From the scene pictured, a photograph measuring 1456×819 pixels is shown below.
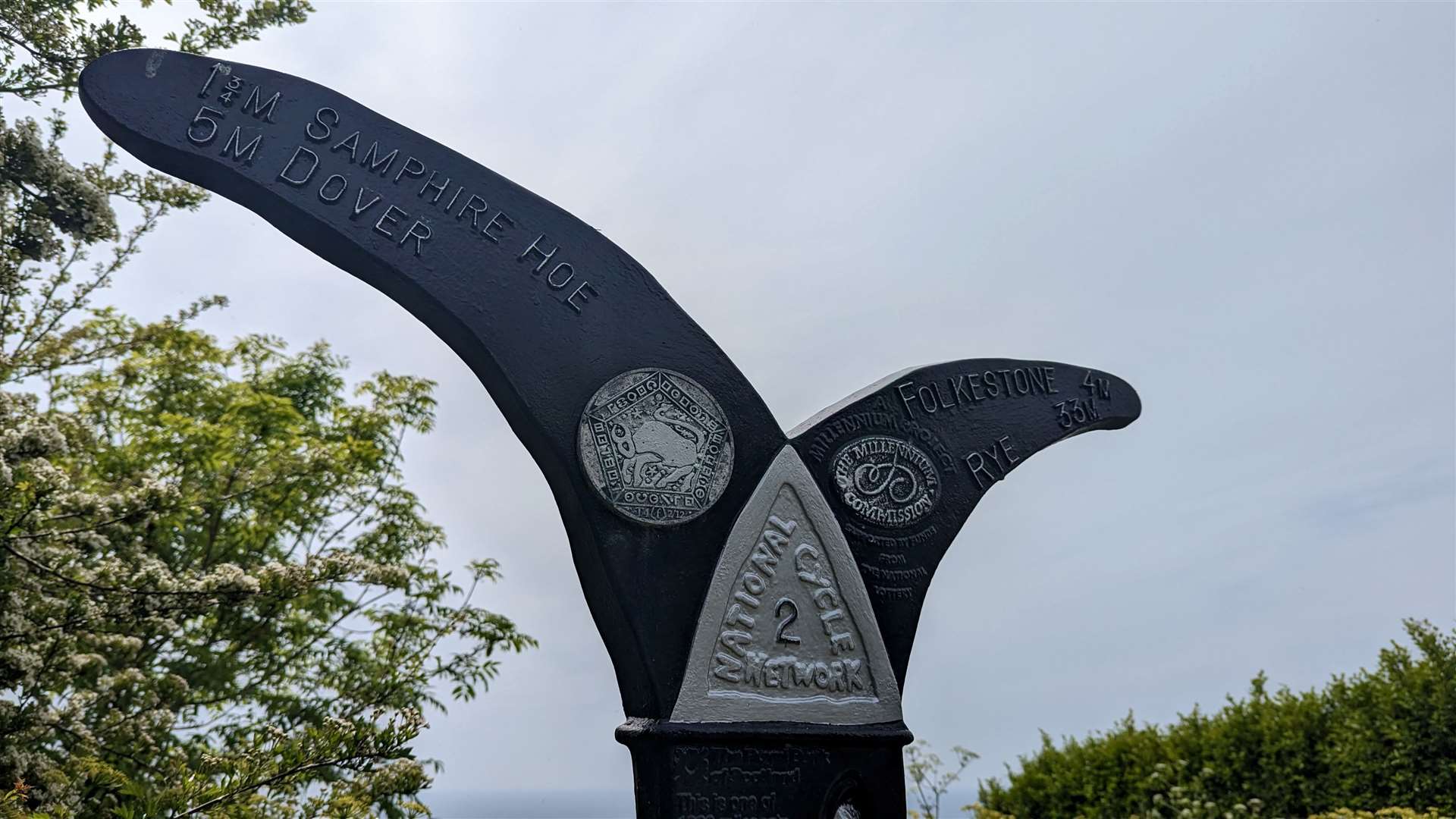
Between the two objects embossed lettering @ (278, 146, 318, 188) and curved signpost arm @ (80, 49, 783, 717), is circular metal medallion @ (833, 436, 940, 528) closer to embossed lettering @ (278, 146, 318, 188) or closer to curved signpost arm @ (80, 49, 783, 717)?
curved signpost arm @ (80, 49, 783, 717)

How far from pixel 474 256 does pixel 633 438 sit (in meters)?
0.75

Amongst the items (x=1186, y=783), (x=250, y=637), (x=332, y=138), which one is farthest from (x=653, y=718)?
(x=1186, y=783)

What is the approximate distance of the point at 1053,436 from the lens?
4.70m

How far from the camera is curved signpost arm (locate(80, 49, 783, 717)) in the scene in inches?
133

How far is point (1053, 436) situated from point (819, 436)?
1.18 meters

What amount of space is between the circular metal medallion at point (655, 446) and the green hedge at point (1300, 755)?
419 cm

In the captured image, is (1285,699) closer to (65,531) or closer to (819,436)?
(819,436)

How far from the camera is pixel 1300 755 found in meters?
6.95

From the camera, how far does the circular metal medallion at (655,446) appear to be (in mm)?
3578

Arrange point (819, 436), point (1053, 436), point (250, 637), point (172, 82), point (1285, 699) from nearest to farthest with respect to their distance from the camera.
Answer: point (172, 82)
point (819, 436)
point (1053, 436)
point (250, 637)
point (1285, 699)

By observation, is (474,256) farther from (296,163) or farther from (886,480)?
(886,480)

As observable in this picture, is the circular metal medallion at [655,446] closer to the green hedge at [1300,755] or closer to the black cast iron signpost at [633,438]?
the black cast iron signpost at [633,438]

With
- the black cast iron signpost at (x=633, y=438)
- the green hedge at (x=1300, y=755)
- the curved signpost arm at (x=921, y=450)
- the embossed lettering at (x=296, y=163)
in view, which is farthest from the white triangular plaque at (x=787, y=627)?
the green hedge at (x=1300, y=755)

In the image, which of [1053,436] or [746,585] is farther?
[1053,436]
